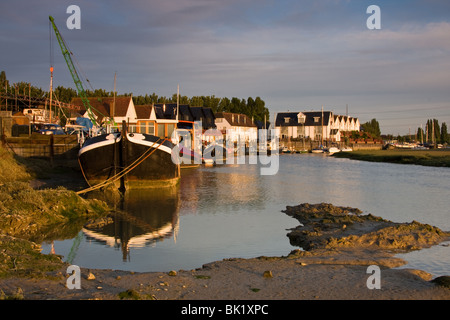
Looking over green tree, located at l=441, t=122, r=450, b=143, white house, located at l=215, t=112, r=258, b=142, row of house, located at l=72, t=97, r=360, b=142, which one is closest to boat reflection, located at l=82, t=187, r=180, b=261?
row of house, located at l=72, t=97, r=360, b=142

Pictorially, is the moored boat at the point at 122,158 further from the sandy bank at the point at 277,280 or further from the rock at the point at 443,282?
the rock at the point at 443,282

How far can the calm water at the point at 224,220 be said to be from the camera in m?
12.7

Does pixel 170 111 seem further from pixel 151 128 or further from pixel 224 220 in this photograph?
pixel 224 220

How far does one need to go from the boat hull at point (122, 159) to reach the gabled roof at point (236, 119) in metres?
80.3

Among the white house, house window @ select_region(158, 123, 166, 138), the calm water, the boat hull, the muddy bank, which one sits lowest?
the calm water

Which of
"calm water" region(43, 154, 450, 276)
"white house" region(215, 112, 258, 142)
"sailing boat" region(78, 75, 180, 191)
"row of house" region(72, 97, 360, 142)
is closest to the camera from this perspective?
"calm water" region(43, 154, 450, 276)

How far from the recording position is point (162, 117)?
7881 cm

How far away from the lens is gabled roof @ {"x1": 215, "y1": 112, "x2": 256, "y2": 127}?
107125 millimetres

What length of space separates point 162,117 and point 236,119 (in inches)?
1427

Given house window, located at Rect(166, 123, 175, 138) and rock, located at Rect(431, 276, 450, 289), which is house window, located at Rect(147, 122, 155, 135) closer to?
house window, located at Rect(166, 123, 175, 138)
